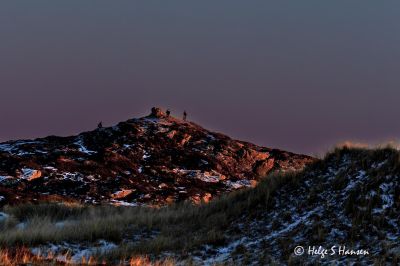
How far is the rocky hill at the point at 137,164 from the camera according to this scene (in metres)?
36.5

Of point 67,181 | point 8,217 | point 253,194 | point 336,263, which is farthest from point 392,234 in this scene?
point 67,181

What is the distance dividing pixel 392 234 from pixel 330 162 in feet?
19.2

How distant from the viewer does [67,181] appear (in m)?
38.2

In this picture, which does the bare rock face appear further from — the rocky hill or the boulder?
the boulder

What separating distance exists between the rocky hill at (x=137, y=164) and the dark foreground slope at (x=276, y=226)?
11870 millimetres

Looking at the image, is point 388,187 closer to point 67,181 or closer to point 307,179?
point 307,179

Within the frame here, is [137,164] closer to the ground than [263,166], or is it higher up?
closer to the ground

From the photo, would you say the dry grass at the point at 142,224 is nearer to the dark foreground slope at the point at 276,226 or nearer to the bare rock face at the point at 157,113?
the dark foreground slope at the point at 276,226

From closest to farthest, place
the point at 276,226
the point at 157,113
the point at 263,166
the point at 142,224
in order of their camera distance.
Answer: the point at 276,226 < the point at 142,224 < the point at 263,166 < the point at 157,113

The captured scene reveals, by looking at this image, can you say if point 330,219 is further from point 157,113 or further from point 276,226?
point 157,113

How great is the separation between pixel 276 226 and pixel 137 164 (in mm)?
28744

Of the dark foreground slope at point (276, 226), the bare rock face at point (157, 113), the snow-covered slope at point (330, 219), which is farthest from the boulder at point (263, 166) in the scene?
the snow-covered slope at point (330, 219)

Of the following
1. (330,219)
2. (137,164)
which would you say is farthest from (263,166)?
(330,219)

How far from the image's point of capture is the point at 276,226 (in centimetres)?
1642
